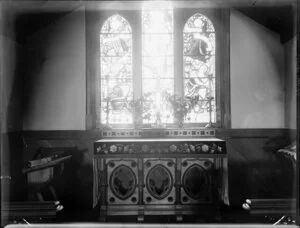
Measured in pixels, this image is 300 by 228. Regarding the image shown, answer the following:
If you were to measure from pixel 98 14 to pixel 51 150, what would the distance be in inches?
96.6

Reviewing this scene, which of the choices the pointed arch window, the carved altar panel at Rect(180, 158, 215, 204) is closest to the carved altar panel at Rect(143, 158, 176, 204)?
the carved altar panel at Rect(180, 158, 215, 204)

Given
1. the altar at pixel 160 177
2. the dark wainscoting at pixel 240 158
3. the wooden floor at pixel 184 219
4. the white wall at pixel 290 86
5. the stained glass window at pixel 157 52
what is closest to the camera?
the wooden floor at pixel 184 219

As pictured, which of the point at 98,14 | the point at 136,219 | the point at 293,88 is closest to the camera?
the point at 136,219

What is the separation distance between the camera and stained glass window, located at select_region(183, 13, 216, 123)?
5.29 meters

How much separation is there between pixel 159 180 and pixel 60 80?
7.79 feet

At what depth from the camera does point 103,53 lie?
17.4 feet

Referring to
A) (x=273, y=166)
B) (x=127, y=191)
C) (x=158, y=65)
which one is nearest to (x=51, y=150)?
(x=127, y=191)

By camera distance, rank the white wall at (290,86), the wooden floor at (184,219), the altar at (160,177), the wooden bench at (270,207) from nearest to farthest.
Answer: the wooden bench at (270,207), the wooden floor at (184,219), the altar at (160,177), the white wall at (290,86)

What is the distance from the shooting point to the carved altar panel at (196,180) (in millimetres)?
4289

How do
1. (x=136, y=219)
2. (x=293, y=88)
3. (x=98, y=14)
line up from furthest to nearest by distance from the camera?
(x=98, y=14) < (x=293, y=88) < (x=136, y=219)

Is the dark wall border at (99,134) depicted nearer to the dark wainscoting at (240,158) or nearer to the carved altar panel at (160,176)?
the dark wainscoting at (240,158)

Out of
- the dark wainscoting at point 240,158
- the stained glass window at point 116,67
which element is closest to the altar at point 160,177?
the dark wainscoting at point 240,158

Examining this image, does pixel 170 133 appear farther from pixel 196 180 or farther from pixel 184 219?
pixel 184 219

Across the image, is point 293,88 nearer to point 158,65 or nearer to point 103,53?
point 158,65
